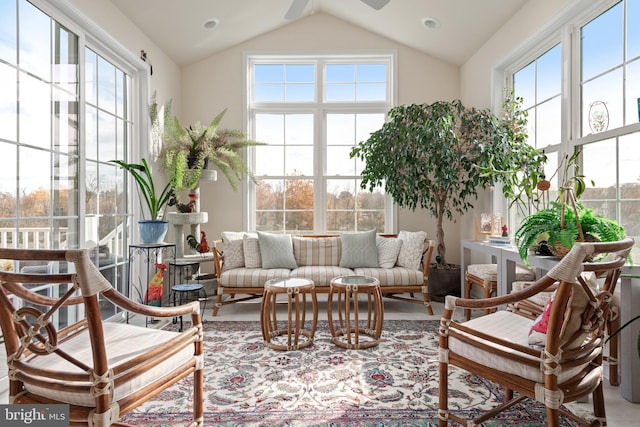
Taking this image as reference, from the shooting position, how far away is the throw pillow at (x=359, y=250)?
14.0 feet

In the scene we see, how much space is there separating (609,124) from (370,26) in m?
3.00

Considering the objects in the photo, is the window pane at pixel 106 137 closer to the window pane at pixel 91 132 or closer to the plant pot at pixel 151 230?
the window pane at pixel 91 132

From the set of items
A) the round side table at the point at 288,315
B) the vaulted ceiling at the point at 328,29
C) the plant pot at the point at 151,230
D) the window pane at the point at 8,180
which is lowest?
the round side table at the point at 288,315

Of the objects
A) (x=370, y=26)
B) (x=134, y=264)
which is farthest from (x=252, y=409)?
(x=370, y=26)

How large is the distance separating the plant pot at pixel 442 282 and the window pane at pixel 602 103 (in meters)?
1.92

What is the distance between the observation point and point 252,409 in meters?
2.08

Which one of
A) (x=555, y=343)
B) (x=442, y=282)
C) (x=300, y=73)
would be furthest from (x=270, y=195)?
(x=555, y=343)

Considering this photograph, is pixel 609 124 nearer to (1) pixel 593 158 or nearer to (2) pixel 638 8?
(1) pixel 593 158

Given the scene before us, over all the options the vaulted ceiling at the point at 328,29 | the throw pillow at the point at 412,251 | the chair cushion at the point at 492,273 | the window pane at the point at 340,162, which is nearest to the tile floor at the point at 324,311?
the throw pillow at the point at 412,251

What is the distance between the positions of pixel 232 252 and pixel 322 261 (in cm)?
97

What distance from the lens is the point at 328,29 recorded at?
503 cm

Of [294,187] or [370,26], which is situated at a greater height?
[370,26]

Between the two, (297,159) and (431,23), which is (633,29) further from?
(297,159)

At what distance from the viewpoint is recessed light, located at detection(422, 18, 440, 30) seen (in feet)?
14.0
